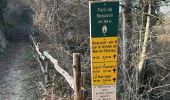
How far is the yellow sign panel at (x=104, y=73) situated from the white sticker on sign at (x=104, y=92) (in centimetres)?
5

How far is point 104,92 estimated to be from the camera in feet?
15.0

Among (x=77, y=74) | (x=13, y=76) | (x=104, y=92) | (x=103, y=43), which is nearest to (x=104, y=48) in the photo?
(x=103, y=43)

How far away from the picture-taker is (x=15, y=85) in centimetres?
1275

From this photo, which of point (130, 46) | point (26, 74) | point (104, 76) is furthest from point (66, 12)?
point (104, 76)

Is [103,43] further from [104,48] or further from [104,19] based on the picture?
[104,19]

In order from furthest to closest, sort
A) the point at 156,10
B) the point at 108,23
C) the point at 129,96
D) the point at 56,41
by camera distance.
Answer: the point at 56,41, the point at 156,10, the point at 129,96, the point at 108,23

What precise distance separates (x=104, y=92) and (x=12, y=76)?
405 inches

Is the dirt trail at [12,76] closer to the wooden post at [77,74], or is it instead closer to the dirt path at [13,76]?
the dirt path at [13,76]

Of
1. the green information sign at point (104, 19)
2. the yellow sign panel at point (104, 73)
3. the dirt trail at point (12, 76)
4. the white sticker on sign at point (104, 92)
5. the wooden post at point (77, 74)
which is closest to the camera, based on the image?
the green information sign at point (104, 19)

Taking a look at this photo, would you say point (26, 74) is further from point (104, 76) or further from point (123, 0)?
point (104, 76)

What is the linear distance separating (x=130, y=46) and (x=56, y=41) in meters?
5.63

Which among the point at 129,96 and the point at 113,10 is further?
the point at 129,96

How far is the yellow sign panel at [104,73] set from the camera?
14.5ft

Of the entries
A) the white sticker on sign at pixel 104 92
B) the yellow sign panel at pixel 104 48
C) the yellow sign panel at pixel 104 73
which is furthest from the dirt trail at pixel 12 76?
the yellow sign panel at pixel 104 48
